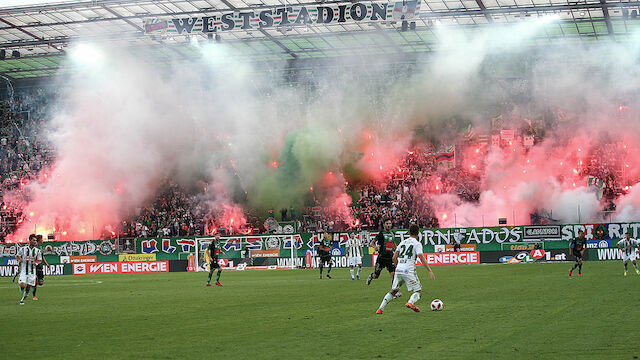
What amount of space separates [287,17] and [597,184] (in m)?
27.4

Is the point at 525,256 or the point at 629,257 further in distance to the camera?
the point at 525,256

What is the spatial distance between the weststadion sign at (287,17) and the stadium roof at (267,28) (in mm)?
504

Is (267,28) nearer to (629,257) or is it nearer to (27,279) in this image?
(27,279)

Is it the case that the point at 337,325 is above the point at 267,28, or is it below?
below

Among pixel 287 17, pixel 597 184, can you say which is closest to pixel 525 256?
pixel 597 184

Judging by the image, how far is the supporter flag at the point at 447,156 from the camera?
5647 cm

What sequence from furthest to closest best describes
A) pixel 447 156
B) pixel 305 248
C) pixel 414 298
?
1. pixel 447 156
2. pixel 305 248
3. pixel 414 298

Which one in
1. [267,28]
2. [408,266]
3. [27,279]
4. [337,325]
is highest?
[267,28]

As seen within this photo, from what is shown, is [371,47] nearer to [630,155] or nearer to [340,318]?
Result: [630,155]

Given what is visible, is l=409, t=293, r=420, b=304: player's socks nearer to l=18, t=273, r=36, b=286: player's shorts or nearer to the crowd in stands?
l=18, t=273, r=36, b=286: player's shorts

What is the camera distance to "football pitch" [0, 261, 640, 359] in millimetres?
10766

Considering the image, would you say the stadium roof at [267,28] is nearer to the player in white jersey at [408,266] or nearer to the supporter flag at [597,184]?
the supporter flag at [597,184]

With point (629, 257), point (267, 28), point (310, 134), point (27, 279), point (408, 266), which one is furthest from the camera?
point (310, 134)

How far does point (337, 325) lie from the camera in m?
14.1
